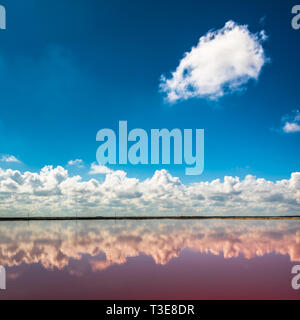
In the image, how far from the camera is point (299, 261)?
Answer: 15.7 metres

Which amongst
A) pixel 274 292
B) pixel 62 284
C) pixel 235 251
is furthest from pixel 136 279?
pixel 235 251

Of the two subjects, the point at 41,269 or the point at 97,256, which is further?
the point at 97,256

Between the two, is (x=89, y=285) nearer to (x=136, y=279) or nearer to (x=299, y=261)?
(x=136, y=279)

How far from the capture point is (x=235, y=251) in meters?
18.9

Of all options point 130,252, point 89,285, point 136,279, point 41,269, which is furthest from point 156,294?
point 130,252

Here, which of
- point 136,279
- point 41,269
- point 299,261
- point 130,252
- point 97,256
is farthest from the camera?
point 130,252

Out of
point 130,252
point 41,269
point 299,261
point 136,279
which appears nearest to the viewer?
point 136,279

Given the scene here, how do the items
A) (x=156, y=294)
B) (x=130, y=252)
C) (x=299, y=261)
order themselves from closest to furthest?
(x=156, y=294), (x=299, y=261), (x=130, y=252)

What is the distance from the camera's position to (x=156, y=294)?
984 cm
